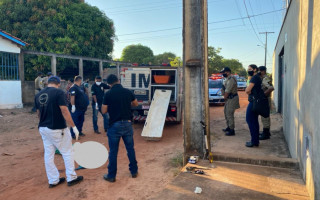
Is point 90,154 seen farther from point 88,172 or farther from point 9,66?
point 9,66

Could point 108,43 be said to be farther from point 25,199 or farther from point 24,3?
point 25,199

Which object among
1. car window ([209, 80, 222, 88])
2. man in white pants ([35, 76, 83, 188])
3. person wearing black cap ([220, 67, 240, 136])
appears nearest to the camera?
man in white pants ([35, 76, 83, 188])

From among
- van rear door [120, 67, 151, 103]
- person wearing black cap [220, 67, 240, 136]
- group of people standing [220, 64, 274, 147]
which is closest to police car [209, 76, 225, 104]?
van rear door [120, 67, 151, 103]

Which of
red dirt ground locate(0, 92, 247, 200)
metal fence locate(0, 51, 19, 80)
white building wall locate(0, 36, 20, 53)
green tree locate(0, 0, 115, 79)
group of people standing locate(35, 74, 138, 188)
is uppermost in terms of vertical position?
green tree locate(0, 0, 115, 79)

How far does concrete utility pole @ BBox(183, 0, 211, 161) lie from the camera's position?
4.78 m

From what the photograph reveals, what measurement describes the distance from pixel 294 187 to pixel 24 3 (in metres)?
22.0

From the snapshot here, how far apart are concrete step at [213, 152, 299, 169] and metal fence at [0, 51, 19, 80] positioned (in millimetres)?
12180

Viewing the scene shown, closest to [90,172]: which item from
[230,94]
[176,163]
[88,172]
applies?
[88,172]

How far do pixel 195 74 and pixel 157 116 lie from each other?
3948mm

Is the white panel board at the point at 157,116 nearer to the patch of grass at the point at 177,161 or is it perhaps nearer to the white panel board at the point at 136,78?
the white panel board at the point at 136,78

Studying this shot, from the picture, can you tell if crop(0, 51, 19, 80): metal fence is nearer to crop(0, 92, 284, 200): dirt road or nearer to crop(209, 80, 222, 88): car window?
crop(0, 92, 284, 200): dirt road

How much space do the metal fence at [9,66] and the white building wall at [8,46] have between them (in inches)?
8.4

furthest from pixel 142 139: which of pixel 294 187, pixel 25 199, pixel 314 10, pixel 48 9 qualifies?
pixel 48 9

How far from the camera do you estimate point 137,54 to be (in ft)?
157
